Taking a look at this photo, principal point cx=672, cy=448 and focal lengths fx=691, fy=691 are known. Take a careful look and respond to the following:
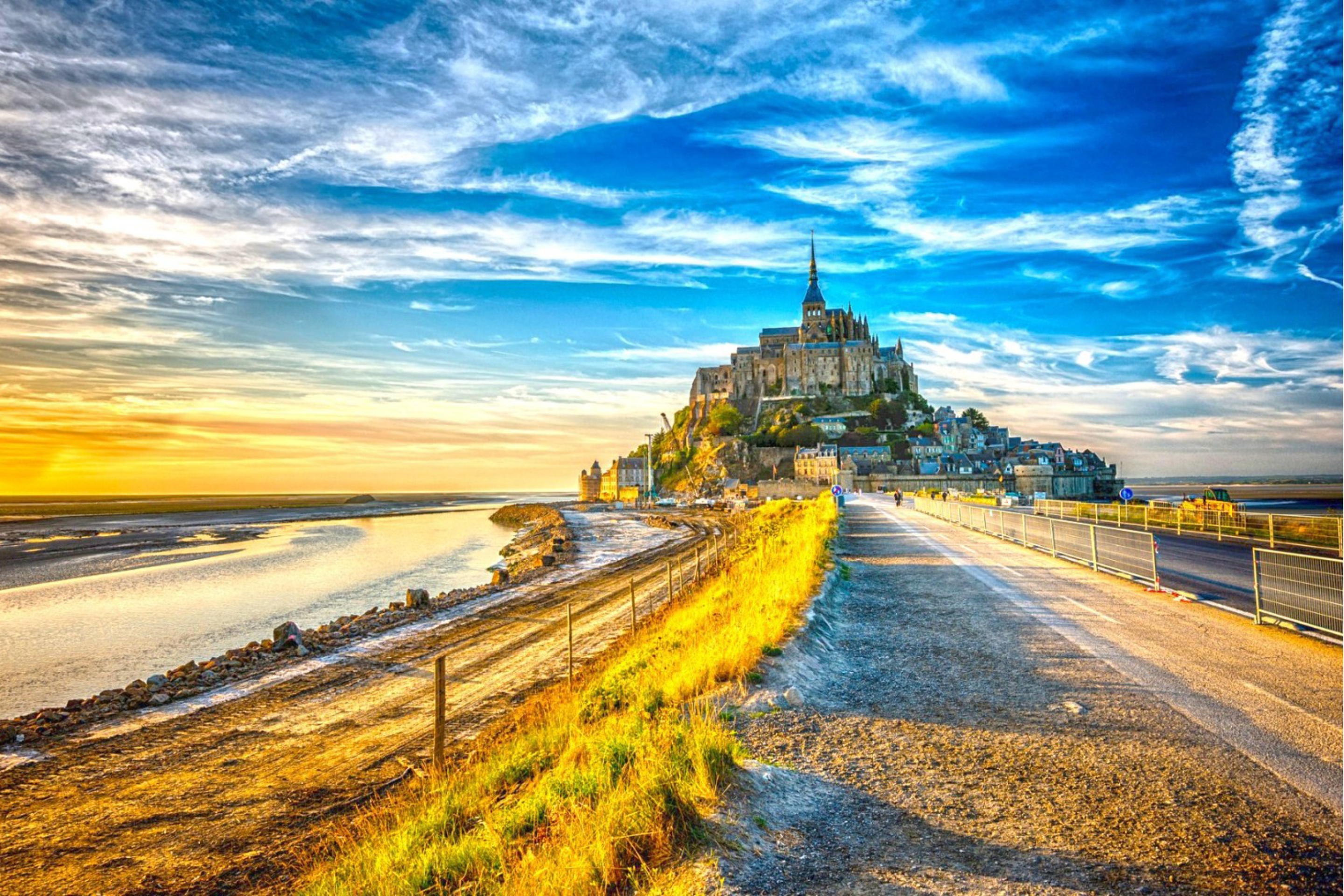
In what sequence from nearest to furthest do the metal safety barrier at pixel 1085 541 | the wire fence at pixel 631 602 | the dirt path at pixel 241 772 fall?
the dirt path at pixel 241 772, the wire fence at pixel 631 602, the metal safety barrier at pixel 1085 541

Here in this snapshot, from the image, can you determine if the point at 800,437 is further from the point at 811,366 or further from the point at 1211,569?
the point at 1211,569

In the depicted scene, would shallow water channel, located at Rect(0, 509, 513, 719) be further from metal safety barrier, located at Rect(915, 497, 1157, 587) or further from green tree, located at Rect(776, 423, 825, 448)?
green tree, located at Rect(776, 423, 825, 448)

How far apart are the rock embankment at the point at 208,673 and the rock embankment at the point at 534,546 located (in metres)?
8.20

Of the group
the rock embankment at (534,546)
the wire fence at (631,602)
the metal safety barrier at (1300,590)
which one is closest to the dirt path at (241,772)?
the wire fence at (631,602)

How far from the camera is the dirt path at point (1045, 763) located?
403 centimetres

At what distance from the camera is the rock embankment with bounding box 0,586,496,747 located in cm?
1190

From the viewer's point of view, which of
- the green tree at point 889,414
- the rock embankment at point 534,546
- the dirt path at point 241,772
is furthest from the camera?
the green tree at point 889,414

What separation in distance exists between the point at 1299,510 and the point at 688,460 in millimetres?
91093

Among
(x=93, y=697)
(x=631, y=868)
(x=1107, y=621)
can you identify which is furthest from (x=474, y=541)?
(x=631, y=868)

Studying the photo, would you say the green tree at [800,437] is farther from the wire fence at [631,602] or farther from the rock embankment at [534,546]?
the wire fence at [631,602]

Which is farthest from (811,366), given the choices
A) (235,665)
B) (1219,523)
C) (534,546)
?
(235,665)

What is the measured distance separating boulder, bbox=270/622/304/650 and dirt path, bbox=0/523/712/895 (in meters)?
1.52

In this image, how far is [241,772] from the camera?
959cm

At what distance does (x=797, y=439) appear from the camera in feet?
409
